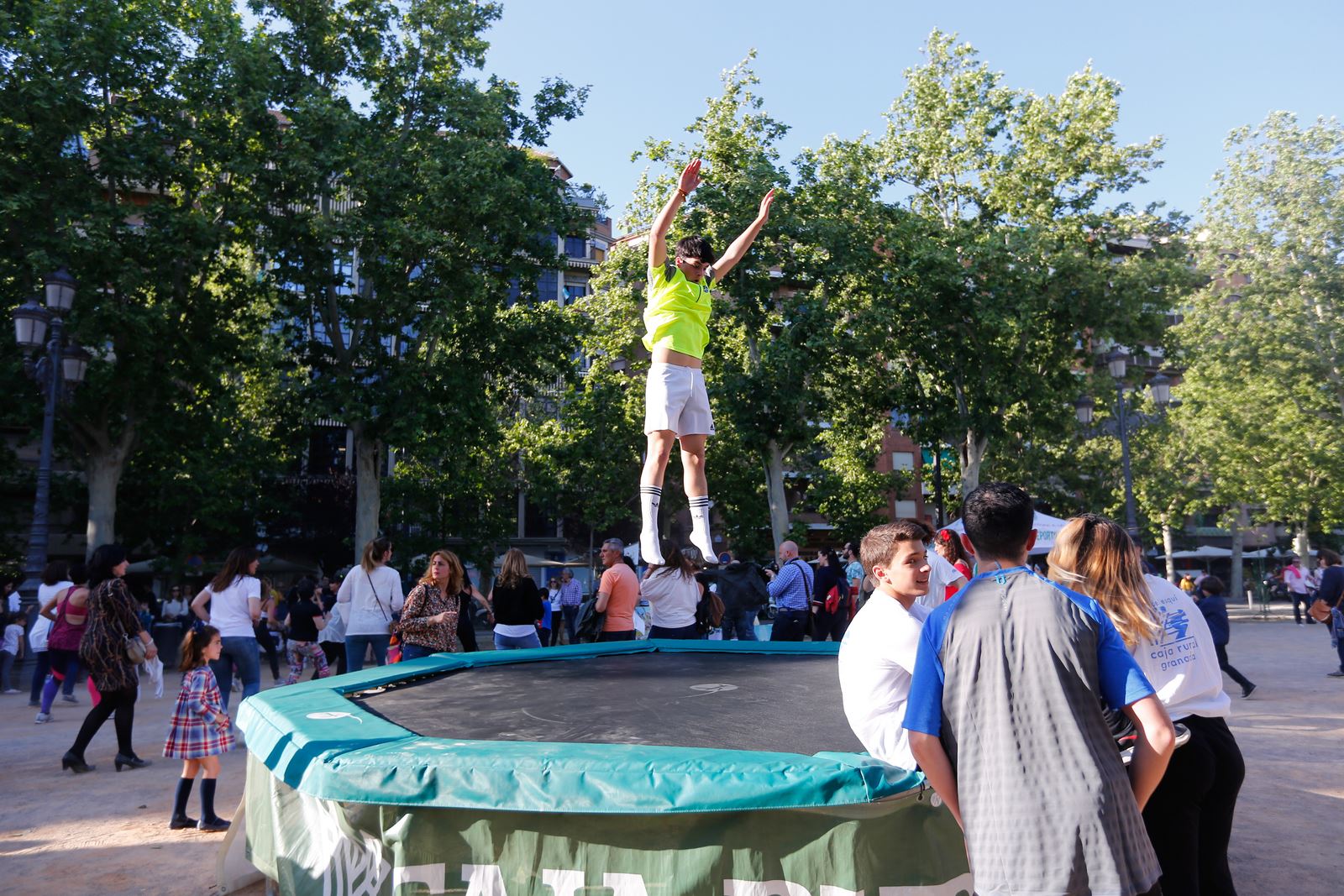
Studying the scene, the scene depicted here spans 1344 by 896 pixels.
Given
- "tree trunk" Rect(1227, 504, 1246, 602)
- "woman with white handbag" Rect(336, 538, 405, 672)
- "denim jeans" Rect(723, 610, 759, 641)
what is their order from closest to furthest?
"woman with white handbag" Rect(336, 538, 405, 672) → "denim jeans" Rect(723, 610, 759, 641) → "tree trunk" Rect(1227, 504, 1246, 602)

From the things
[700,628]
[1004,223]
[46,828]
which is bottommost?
[46,828]

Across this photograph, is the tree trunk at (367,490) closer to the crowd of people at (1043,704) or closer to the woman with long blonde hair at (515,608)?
the woman with long blonde hair at (515,608)

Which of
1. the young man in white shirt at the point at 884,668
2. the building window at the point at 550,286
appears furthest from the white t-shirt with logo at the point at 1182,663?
the building window at the point at 550,286

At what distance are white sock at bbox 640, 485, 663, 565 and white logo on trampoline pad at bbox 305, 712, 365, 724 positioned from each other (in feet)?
8.63

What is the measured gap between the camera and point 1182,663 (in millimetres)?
2984

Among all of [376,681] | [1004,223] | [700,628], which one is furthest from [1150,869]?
[1004,223]

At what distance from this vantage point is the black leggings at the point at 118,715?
678 centimetres

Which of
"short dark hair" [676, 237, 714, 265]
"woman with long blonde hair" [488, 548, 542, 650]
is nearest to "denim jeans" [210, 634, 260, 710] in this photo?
"woman with long blonde hair" [488, 548, 542, 650]

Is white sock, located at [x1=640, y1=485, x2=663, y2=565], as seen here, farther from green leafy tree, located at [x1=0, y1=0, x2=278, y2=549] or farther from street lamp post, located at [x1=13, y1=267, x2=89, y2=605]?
green leafy tree, located at [x1=0, y1=0, x2=278, y2=549]

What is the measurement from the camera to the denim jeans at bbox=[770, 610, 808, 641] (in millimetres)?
9547

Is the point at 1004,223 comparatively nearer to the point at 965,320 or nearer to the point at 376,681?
the point at 965,320

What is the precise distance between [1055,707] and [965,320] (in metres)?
23.5

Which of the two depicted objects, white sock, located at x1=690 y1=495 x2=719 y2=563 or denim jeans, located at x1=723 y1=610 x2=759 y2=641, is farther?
denim jeans, located at x1=723 y1=610 x2=759 y2=641

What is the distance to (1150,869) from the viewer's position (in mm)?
2123
